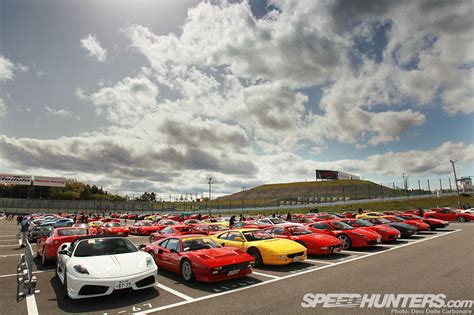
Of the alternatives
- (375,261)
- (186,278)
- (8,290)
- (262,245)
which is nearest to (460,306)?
(375,261)

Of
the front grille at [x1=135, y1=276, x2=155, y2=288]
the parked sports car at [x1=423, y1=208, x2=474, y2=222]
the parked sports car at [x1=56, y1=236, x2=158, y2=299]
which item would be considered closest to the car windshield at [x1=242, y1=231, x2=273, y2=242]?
the parked sports car at [x1=56, y1=236, x2=158, y2=299]

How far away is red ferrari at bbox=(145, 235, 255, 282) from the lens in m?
6.92

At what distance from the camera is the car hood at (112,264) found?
231 inches

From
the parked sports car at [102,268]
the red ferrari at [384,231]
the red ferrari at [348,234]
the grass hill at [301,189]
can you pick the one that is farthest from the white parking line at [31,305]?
the grass hill at [301,189]

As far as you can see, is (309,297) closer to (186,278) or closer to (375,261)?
(186,278)

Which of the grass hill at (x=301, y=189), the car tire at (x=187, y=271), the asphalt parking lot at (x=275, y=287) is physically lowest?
the asphalt parking lot at (x=275, y=287)

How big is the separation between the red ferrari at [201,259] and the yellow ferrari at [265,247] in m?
1.45

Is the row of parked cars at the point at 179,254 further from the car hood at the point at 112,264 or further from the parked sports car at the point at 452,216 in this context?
the parked sports car at the point at 452,216

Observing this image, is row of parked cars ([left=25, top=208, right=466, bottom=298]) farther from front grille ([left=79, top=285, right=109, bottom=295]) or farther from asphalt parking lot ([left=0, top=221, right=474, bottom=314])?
asphalt parking lot ([left=0, top=221, right=474, bottom=314])

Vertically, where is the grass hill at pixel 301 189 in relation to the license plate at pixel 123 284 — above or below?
above

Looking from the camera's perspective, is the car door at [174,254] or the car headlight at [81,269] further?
the car door at [174,254]

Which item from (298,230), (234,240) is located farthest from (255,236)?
(298,230)

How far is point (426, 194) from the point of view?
64.9 m

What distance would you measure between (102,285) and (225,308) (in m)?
2.51
